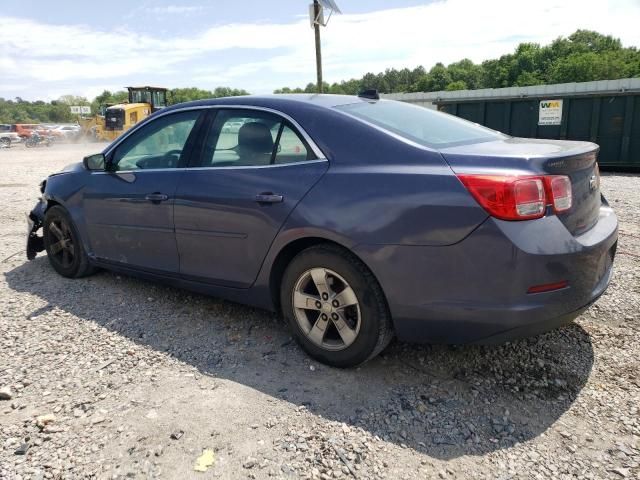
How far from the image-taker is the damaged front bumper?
517 centimetres

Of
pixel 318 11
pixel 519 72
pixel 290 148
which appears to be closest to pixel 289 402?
pixel 290 148

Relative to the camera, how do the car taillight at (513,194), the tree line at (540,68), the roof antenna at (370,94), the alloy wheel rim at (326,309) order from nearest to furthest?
1. the car taillight at (513,194)
2. the alloy wheel rim at (326,309)
3. the roof antenna at (370,94)
4. the tree line at (540,68)

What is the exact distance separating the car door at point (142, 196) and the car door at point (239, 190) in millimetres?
160

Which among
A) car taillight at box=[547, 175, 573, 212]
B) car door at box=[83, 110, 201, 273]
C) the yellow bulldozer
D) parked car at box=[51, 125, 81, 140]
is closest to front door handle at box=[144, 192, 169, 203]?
car door at box=[83, 110, 201, 273]

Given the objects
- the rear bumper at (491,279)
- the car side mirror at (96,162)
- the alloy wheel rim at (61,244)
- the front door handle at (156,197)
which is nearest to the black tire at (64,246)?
the alloy wheel rim at (61,244)

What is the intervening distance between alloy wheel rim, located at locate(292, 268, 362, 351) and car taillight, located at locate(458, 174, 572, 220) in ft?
2.93

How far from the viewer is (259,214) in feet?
10.7

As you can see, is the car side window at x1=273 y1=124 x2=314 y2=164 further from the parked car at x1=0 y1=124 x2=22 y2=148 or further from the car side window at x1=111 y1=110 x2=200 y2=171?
the parked car at x1=0 y1=124 x2=22 y2=148

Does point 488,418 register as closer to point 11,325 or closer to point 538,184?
point 538,184

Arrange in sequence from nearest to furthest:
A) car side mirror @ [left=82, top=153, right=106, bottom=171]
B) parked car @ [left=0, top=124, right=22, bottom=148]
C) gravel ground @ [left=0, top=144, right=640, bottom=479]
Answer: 1. gravel ground @ [left=0, top=144, right=640, bottom=479]
2. car side mirror @ [left=82, top=153, right=106, bottom=171]
3. parked car @ [left=0, top=124, right=22, bottom=148]

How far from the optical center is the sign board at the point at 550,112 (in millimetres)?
14164

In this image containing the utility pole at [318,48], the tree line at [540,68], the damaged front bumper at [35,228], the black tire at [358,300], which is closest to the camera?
the black tire at [358,300]

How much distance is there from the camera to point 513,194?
249cm

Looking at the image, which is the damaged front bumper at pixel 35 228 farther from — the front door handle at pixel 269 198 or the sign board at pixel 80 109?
the sign board at pixel 80 109
